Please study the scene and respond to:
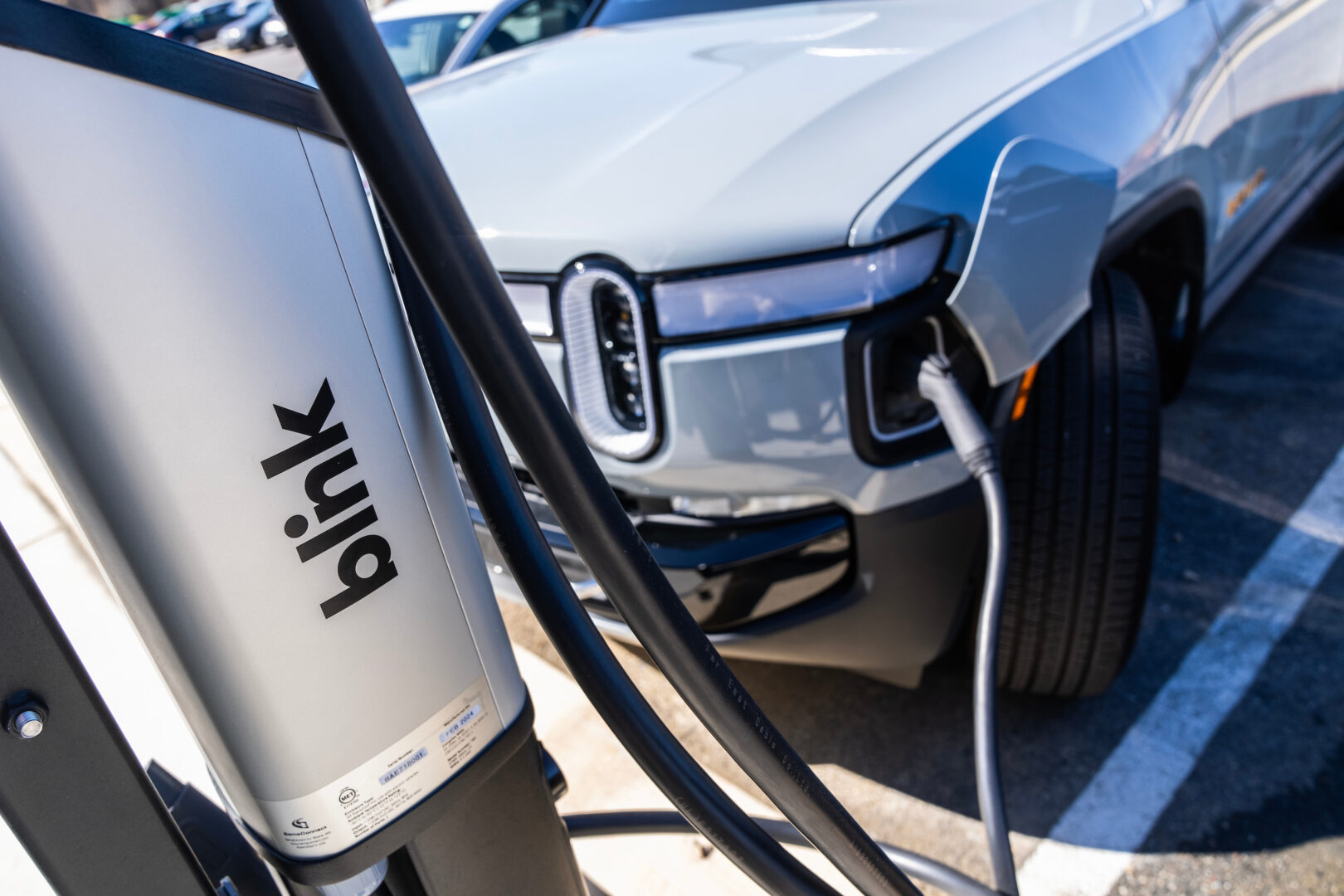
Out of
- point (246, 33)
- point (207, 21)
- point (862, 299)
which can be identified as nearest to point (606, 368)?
point (862, 299)

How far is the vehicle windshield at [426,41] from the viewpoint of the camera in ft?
11.6

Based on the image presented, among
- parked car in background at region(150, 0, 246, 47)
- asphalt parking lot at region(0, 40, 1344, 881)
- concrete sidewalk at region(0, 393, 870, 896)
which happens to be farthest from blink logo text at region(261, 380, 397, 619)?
parked car in background at region(150, 0, 246, 47)

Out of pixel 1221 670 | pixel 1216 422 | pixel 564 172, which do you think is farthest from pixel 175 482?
pixel 1216 422

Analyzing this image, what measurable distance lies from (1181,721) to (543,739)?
4.13ft

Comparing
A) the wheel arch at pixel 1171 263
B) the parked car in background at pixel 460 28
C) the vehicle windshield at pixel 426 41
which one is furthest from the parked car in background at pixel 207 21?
the wheel arch at pixel 1171 263

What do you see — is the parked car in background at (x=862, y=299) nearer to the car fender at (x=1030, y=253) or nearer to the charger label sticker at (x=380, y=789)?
the car fender at (x=1030, y=253)

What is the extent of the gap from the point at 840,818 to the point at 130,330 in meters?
0.62

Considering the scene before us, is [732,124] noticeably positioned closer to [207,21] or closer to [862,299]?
[862,299]

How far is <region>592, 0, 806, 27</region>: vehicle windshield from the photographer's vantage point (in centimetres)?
222

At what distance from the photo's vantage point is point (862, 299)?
130 cm

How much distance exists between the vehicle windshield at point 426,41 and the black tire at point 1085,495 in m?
2.71

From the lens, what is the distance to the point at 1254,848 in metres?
1.56

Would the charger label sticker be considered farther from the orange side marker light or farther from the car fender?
the orange side marker light

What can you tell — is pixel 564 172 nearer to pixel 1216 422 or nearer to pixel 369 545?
pixel 369 545
